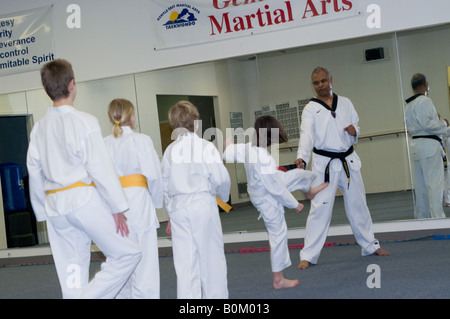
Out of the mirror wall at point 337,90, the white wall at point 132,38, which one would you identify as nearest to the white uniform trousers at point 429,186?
the mirror wall at point 337,90

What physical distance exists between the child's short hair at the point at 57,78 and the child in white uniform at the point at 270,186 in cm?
144

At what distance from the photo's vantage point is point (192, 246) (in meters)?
3.82

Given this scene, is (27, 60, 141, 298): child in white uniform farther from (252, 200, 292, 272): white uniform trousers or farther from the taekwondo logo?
the taekwondo logo

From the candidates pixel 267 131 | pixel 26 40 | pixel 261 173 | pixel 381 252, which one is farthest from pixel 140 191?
pixel 26 40

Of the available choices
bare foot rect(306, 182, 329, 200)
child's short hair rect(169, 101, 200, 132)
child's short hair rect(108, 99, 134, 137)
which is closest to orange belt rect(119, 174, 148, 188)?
child's short hair rect(108, 99, 134, 137)

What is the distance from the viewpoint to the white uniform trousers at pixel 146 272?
4023 mm

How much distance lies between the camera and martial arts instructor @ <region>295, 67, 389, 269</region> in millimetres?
5484

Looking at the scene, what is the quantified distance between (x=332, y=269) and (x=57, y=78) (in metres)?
2.79

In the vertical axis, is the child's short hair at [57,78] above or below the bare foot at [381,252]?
above

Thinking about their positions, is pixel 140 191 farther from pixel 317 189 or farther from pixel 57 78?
pixel 317 189

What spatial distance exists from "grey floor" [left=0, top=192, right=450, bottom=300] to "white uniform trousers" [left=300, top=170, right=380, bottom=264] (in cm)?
17

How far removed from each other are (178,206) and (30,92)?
5125 millimetres

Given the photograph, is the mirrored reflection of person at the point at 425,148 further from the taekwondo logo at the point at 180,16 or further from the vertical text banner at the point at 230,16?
the taekwondo logo at the point at 180,16
